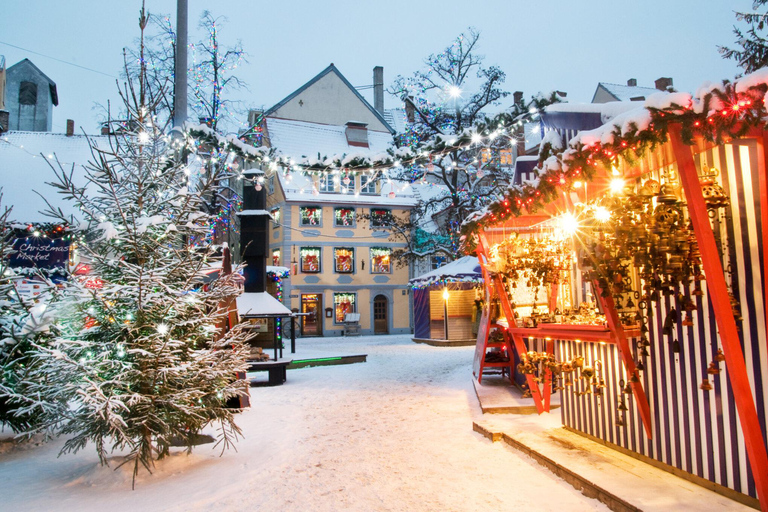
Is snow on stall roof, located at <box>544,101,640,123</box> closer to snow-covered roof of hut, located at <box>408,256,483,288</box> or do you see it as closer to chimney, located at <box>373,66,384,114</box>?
snow-covered roof of hut, located at <box>408,256,483,288</box>

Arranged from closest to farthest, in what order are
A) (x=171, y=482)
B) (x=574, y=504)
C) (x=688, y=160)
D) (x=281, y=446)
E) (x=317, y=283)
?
(x=688, y=160) → (x=574, y=504) → (x=171, y=482) → (x=281, y=446) → (x=317, y=283)

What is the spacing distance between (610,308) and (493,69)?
66.4 feet

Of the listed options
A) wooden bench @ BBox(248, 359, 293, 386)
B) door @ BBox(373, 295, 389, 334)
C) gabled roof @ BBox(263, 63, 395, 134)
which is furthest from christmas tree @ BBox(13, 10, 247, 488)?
gabled roof @ BBox(263, 63, 395, 134)

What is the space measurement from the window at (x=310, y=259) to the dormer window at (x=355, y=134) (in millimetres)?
7205

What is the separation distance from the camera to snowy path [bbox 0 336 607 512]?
454cm

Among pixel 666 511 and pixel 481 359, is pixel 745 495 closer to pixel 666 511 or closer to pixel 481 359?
pixel 666 511

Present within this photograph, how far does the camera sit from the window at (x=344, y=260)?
33031 millimetres

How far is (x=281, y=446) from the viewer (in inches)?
264

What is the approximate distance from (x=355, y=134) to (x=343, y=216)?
5459 millimetres

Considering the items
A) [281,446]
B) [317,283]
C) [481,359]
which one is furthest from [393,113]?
[281,446]

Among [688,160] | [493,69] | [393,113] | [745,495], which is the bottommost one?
[745,495]

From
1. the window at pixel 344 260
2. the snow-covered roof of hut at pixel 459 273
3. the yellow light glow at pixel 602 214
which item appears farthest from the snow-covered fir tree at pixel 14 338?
the window at pixel 344 260

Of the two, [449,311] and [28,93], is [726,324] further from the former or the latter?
[28,93]

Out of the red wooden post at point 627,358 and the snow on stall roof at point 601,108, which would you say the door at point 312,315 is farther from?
the red wooden post at point 627,358
